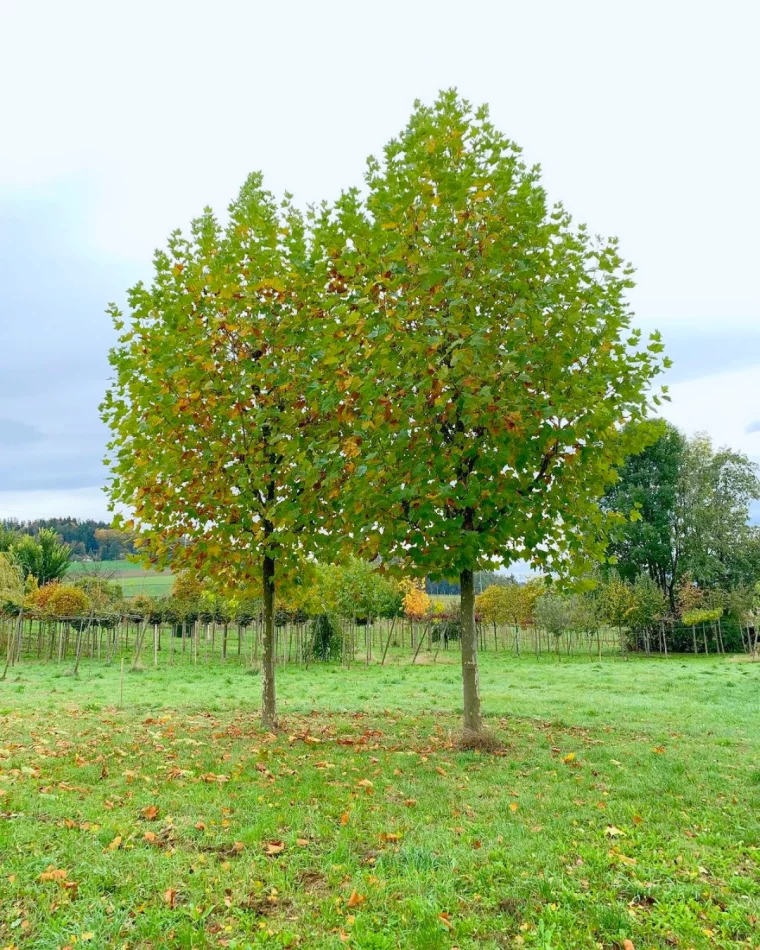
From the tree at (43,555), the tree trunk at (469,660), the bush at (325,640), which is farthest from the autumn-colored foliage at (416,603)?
the tree trunk at (469,660)

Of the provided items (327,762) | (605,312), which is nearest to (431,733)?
(327,762)

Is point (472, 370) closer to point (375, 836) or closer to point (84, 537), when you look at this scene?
point (375, 836)

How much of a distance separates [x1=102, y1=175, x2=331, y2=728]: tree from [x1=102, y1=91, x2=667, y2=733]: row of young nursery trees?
0.04 m

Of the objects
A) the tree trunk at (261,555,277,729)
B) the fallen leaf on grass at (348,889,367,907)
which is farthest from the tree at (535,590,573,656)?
the fallen leaf on grass at (348,889,367,907)

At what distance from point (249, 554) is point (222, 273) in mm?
4601

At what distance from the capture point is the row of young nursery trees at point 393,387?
331 inches

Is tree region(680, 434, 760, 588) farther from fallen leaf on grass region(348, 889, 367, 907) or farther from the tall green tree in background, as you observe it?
fallen leaf on grass region(348, 889, 367, 907)

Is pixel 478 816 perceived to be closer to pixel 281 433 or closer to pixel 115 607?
pixel 281 433

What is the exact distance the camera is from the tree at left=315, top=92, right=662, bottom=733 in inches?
326

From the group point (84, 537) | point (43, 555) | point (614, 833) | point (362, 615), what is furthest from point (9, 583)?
point (84, 537)

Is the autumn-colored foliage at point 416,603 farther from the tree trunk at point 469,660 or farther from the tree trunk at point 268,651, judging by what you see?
the tree trunk at point 469,660

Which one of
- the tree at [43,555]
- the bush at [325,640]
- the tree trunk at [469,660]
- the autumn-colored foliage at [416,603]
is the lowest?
the bush at [325,640]

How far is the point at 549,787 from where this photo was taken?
24.7 feet

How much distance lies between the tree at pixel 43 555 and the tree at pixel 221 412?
39.7 m
